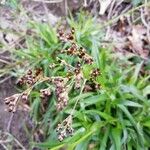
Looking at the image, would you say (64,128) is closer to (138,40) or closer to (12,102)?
(12,102)

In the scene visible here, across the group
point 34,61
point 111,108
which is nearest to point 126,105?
point 111,108

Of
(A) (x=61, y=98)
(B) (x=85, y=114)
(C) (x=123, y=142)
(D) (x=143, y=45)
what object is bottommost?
(C) (x=123, y=142)

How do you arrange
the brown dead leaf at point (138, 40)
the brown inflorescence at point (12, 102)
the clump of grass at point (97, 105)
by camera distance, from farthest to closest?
the brown dead leaf at point (138, 40), the clump of grass at point (97, 105), the brown inflorescence at point (12, 102)

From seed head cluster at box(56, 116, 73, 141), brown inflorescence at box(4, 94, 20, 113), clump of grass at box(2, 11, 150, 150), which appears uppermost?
brown inflorescence at box(4, 94, 20, 113)

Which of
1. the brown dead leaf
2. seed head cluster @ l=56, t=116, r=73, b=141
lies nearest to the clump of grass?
the brown dead leaf

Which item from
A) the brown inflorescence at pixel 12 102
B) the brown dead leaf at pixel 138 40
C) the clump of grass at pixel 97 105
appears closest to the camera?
the brown inflorescence at pixel 12 102

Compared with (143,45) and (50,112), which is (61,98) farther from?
(143,45)

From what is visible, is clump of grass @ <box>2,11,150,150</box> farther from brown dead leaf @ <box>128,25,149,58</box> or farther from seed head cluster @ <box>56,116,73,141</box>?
seed head cluster @ <box>56,116,73,141</box>

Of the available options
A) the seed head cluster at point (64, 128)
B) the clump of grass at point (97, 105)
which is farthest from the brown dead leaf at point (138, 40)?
the seed head cluster at point (64, 128)

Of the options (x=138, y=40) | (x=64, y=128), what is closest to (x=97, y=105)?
(x=138, y=40)

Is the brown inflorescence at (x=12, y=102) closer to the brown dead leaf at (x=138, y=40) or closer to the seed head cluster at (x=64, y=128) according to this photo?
the seed head cluster at (x=64, y=128)

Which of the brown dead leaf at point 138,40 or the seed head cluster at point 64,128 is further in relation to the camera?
the brown dead leaf at point 138,40
